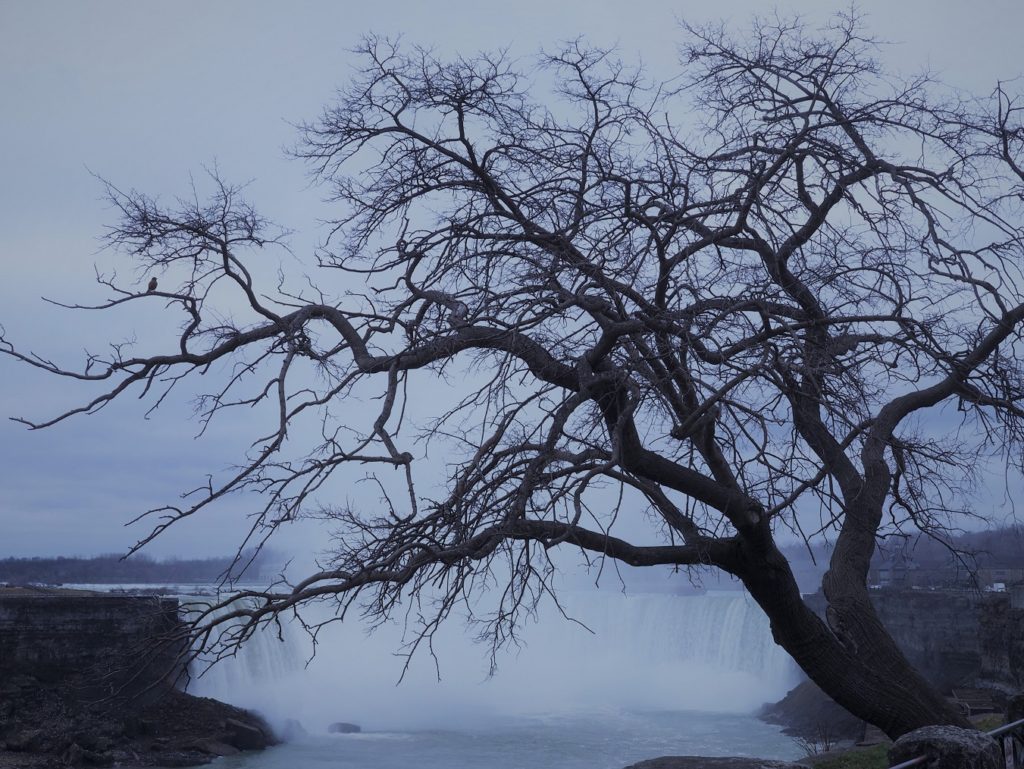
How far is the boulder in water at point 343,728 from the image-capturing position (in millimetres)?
27281

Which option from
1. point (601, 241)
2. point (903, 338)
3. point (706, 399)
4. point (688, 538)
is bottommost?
point (688, 538)

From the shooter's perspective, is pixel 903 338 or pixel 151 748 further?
pixel 151 748

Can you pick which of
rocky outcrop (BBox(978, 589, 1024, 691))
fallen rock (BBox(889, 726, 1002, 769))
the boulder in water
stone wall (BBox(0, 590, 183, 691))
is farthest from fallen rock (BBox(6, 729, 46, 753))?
fallen rock (BBox(889, 726, 1002, 769))

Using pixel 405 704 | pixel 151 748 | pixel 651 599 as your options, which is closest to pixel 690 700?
pixel 651 599

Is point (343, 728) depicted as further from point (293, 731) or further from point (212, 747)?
Result: point (212, 747)

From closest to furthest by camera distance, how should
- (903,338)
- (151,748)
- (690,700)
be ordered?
(903,338) → (151,748) → (690,700)

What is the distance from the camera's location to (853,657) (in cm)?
712

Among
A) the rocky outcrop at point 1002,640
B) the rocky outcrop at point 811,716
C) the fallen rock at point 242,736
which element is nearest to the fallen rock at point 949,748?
the rocky outcrop at point 1002,640

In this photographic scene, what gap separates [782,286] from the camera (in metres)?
6.42

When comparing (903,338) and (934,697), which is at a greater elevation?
(903,338)

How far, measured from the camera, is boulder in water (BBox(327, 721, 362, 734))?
27.3 m

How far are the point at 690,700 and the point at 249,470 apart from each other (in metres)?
27.4

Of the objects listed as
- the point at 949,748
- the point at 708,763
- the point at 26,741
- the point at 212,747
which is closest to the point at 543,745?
the point at 212,747

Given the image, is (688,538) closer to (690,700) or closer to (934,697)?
(934,697)
